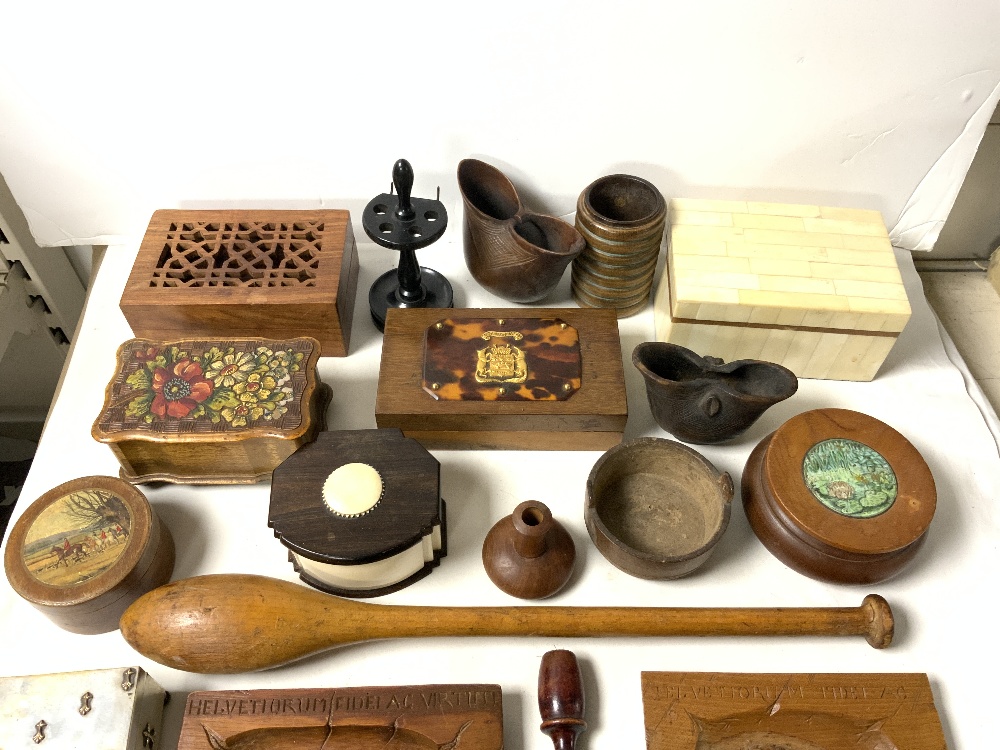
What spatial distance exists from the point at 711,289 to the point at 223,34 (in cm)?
96

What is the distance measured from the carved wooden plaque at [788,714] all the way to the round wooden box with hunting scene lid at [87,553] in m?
0.76

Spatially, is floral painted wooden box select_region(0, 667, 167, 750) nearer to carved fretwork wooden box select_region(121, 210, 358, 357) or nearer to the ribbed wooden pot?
carved fretwork wooden box select_region(121, 210, 358, 357)

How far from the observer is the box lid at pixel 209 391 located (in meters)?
1.22

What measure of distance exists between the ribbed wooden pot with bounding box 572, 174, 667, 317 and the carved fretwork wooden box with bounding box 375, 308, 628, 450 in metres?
0.10

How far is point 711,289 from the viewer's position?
138cm

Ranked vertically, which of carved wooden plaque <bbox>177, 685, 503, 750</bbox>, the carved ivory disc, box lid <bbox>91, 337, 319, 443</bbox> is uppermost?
box lid <bbox>91, 337, 319, 443</bbox>

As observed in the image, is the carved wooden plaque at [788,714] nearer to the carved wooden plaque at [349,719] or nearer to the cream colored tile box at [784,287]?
the carved wooden plaque at [349,719]

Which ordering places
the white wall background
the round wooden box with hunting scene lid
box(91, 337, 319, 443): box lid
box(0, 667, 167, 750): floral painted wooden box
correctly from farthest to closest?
the white wall background < box(91, 337, 319, 443): box lid < the round wooden box with hunting scene lid < box(0, 667, 167, 750): floral painted wooden box

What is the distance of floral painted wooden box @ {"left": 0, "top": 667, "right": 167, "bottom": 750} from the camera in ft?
3.27

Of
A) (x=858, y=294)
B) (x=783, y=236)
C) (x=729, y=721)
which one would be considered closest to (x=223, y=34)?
(x=783, y=236)

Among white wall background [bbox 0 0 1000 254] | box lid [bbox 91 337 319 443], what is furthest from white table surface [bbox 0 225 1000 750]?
→ white wall background [bbox 0 0 1000 254]

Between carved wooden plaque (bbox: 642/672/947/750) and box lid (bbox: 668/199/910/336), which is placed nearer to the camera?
carved wooden plaque (bbox: 642/672/947/750)

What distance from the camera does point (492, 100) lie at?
144 cm

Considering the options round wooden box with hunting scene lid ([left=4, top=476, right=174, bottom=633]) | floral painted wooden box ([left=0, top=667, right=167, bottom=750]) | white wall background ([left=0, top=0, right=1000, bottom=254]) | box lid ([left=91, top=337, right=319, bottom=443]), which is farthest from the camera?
white wall background ([left=0, top=0, right=1000, bottom=254])
